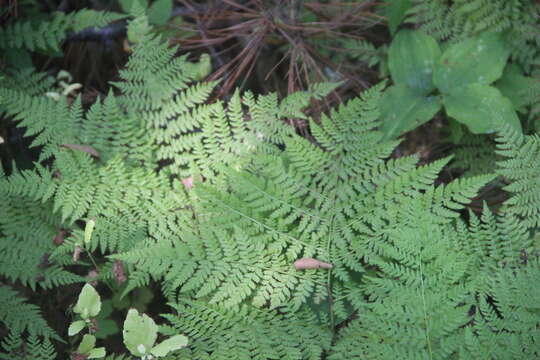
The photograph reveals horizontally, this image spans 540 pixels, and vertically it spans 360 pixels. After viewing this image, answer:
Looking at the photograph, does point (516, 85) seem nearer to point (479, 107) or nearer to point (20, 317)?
point (479, 107)

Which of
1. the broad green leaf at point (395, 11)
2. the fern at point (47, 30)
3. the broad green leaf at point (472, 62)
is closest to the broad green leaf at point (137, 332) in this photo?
the fern at point (47, 30)

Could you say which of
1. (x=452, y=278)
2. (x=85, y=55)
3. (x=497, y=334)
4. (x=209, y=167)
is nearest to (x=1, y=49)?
(x=85, y=55)

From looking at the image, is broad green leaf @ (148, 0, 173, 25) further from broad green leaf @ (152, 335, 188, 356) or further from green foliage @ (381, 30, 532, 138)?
broad green leaf @ (152, 335, 188, 356)

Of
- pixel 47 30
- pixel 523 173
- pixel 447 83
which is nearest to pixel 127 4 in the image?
pixel 47 30

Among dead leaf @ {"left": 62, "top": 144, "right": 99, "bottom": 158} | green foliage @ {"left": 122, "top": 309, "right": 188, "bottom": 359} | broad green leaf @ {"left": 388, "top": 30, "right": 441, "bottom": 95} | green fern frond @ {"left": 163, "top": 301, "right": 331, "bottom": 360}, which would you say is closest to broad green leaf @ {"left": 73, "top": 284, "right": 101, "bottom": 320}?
green foliage @ {"left": 122, "top": 309, "right": 188, "bottom": 359}

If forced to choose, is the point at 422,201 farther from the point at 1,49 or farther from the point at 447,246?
the point at 1,49
